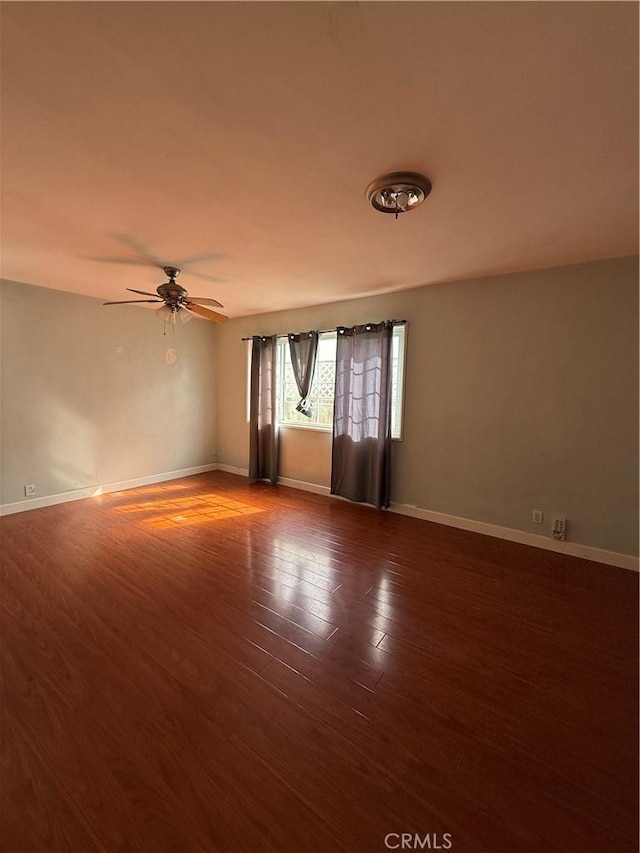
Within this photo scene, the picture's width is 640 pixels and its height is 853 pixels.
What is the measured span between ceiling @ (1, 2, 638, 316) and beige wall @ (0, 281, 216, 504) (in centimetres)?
139

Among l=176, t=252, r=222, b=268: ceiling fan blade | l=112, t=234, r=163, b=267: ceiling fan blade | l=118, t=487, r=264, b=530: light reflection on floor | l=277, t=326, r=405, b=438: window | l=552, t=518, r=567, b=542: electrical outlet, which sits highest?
l=176, t=252, r=222, b=268: ceiling fan blade

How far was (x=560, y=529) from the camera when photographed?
2686mm

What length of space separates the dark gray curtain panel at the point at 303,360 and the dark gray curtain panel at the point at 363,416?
1.40 feet

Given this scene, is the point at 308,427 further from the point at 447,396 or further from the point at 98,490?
the point at 98,490

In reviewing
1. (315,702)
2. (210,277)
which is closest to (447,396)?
(210,277)

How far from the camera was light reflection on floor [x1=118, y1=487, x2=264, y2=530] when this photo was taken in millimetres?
3246

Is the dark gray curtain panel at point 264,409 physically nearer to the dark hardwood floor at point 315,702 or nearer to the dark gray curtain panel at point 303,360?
the dark gray curtain panel at point 303,360

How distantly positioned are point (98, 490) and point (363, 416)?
342cm

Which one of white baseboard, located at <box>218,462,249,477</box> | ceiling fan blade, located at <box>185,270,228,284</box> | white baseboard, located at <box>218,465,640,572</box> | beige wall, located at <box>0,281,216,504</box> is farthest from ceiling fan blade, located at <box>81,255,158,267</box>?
white baseboard, located at <box>218,465,640,572</box>

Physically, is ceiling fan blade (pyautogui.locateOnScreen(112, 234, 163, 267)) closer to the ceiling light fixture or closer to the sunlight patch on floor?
the ceiling light fixture

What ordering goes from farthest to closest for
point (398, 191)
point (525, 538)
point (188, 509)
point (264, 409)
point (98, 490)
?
point (264, 409) < point (98, 490) < point (188, 509) < point (525, 538) < point (398, 191)

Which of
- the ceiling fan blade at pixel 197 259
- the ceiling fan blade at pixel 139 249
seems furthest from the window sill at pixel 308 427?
the ceiling fan blade at pixel 139 249

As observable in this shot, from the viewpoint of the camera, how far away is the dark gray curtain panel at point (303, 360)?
13.4ft

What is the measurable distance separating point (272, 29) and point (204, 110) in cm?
41
